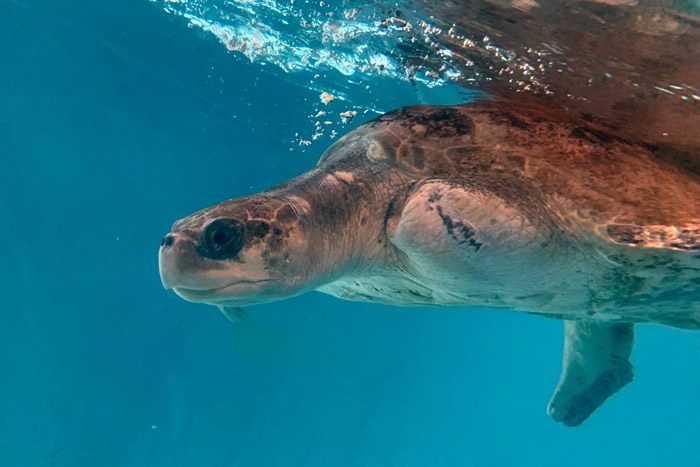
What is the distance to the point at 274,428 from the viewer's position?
13922mm

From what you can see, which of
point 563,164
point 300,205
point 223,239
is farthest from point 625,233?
point 223,239

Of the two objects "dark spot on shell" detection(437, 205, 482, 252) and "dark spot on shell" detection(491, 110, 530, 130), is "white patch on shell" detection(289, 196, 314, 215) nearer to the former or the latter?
"dark spot on shell" detection(437, 205, 482, 252)

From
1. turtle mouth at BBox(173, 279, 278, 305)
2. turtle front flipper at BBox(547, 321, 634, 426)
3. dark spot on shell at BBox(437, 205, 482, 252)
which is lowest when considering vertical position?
turtle front flipper at BBox(547, 321, 634, 426)

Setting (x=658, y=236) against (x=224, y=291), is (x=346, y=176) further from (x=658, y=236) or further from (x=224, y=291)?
Result: (x=658, y=236)

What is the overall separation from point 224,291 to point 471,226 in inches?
54.2

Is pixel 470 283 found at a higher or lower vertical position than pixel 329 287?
higher

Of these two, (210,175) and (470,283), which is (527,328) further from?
(470,283)

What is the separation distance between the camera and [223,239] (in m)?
2.21

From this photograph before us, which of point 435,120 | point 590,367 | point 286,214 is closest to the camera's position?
point 286,214

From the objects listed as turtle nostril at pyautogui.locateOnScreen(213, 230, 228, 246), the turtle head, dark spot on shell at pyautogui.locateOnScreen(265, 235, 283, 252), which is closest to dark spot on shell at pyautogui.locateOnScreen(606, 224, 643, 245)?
the turtle head

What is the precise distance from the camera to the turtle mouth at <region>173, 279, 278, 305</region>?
2.24 m

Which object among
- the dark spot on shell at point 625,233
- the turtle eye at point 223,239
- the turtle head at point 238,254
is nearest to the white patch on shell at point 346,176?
the turtle head at point 238,254

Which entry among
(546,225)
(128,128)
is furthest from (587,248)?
(128,128)

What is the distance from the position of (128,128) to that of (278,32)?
1058 cm
